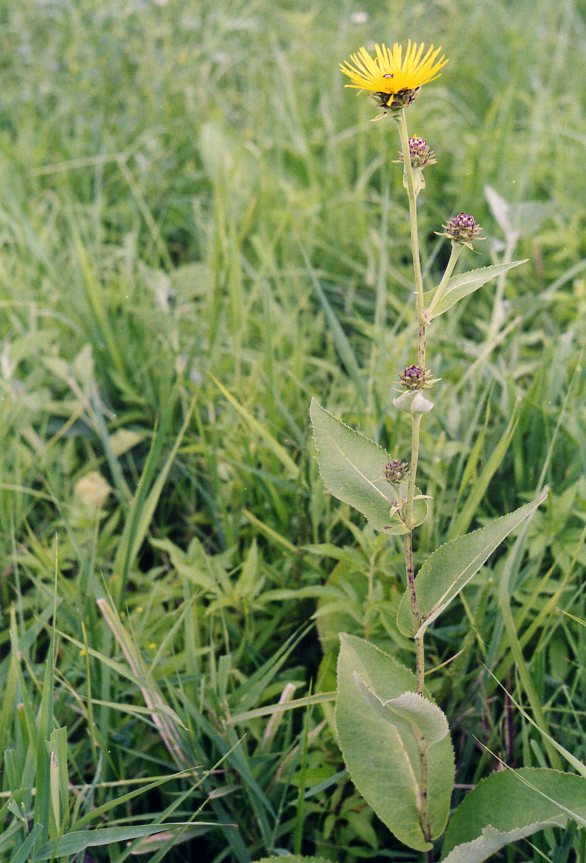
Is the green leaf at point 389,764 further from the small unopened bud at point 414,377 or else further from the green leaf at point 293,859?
the small unopened bud at point 414,377

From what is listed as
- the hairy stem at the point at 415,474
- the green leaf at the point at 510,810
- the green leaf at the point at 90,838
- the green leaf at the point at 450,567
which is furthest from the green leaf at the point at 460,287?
the green leaf at the point at 90,838

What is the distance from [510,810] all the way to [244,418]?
33.5 inches

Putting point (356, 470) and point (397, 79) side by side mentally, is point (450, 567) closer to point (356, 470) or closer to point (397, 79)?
point (356, 470)

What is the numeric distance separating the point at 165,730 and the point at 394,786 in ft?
1.09

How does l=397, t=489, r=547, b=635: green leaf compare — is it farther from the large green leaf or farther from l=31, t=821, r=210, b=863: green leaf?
l=31, t=821, r=210, b=863: green leaf

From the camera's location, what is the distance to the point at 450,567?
1.02 meters

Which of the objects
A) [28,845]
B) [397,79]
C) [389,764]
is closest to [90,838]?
[28,845]

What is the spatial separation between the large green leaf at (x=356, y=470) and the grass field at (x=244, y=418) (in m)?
0.26

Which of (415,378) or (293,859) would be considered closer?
(415,378)

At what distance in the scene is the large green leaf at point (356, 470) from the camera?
1.01 m

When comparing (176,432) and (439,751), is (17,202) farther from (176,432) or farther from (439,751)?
(439,751)

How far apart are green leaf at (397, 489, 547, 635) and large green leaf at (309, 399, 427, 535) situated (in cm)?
6

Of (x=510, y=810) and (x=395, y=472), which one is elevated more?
(x=395, y=472)

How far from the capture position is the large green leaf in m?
1.01
